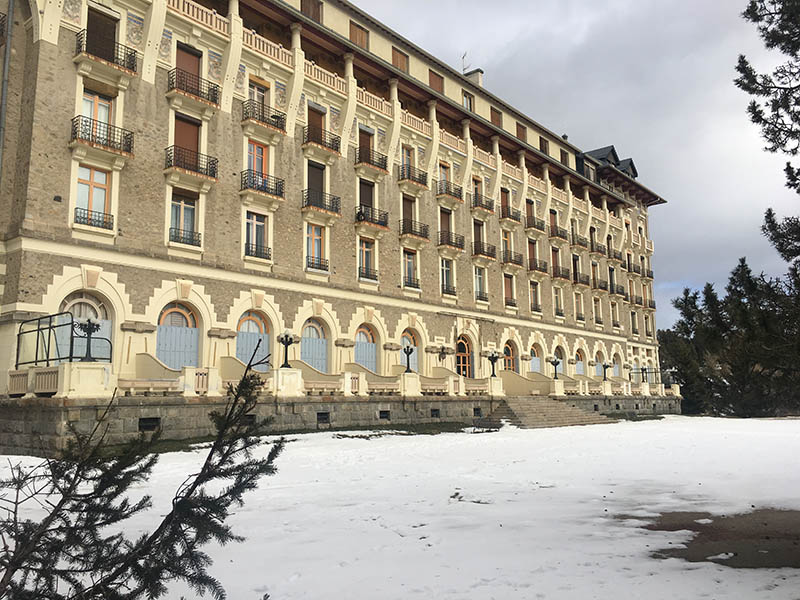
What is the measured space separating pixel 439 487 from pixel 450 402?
16462 mm

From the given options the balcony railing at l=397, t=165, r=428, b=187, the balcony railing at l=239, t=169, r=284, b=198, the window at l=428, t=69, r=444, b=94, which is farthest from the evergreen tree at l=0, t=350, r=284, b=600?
the window at l=428, t=69, r=444, b=94

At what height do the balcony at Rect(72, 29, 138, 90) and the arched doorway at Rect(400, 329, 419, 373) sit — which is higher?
the balcony at Rect(72, 29, 138, 90)

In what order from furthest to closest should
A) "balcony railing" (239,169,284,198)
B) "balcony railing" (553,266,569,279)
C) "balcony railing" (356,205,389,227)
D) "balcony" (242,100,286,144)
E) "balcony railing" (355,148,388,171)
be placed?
"balcony railing" (553,266,569,279) → "balcony railing" (355,148,388,171) → "balcony railing" (356,205,389,227) → "balcony" (242,100,286,144) → "balcony railing" (239,169,284,198)

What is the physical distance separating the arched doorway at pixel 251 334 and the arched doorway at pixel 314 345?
1.69 metres

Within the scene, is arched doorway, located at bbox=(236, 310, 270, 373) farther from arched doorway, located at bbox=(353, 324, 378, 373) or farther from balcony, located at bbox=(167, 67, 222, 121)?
balcony, located at bbox=(167, 67, 222, 121)

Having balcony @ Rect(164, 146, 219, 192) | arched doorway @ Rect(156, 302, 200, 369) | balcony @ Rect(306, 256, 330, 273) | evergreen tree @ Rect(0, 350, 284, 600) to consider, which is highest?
balcony @ Rect(164, 146, 219, 192)

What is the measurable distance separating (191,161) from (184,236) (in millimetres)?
2805

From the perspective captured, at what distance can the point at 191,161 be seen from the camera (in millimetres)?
22812

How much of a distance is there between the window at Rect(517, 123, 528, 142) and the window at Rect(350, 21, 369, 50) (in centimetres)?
1424

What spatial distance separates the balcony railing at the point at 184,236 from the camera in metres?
22.1

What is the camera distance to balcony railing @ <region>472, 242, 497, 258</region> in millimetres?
35594

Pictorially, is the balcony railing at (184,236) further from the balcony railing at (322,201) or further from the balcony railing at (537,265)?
the balcony railing at (537,265)

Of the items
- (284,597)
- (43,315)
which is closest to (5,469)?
(43,315)

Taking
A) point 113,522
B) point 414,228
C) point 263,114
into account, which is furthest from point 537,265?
point 113,522
